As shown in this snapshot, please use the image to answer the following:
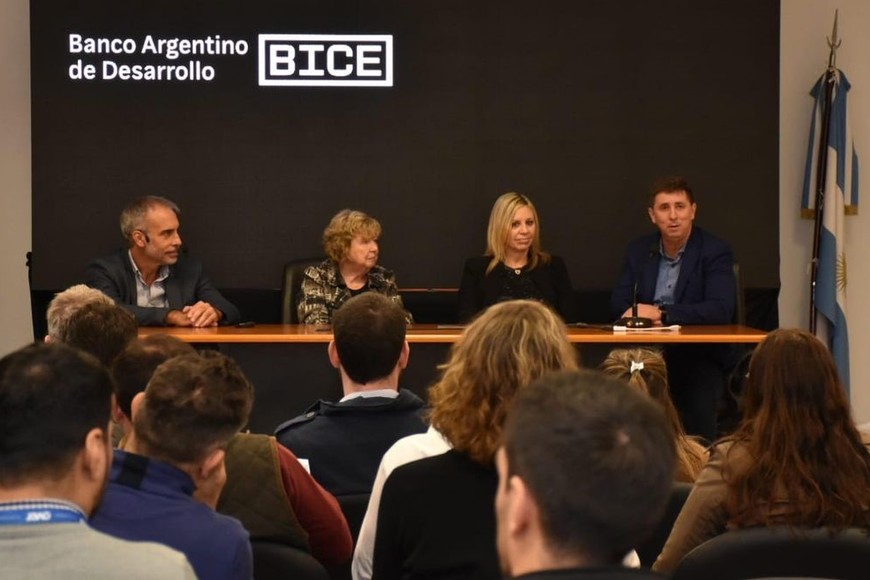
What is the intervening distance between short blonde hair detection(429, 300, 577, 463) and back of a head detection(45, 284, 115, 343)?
132 centimetres

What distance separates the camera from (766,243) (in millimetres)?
7699

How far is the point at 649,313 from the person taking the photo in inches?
256

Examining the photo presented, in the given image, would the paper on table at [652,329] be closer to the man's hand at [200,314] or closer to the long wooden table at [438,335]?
the long wooden table at [438,335]

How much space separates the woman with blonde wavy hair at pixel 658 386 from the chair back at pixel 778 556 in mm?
895

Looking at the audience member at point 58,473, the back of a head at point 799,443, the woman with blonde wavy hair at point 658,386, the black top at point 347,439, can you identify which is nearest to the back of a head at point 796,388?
the back of a head at point 799,443

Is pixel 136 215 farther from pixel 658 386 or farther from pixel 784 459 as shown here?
pixel 784 459

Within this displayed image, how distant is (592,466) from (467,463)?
37.7 inches

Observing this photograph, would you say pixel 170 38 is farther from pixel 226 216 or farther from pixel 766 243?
pixel 766 243

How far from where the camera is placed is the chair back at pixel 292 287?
22.3ft

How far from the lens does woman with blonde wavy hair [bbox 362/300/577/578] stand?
236 cm

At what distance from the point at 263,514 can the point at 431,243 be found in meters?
5.11

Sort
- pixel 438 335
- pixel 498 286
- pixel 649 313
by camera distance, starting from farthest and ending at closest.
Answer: pixel 498 286 → pixel 649 313 → pixel 438 335

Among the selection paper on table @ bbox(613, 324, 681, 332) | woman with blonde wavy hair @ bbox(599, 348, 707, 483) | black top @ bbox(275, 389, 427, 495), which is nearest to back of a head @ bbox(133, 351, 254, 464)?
black top @ bbox(275, 389, 427, 495)

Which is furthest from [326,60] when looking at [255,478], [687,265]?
[255,478]
